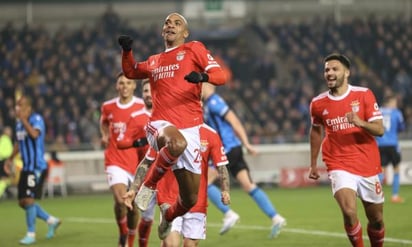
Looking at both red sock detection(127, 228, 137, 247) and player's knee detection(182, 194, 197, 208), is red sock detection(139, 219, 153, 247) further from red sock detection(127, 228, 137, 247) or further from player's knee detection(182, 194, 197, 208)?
player's knee detection(182, 194, 197, 208)

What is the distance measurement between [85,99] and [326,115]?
19.5m

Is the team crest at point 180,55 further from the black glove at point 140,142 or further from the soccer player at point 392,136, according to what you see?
the soccer player at point 392,136

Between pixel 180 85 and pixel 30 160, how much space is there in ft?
20.4

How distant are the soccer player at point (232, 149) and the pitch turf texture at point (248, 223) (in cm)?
29

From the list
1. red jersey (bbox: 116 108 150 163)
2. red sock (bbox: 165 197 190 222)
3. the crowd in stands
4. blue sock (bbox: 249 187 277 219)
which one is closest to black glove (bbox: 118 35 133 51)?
red sock (bbox: 165 197 190 222)

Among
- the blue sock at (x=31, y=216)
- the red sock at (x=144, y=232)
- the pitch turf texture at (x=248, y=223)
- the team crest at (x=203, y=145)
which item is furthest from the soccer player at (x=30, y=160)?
the team crest at (x=203, y=145)

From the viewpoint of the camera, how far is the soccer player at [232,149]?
45.6 ft

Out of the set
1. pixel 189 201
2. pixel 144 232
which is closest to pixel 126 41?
pixel 189 201

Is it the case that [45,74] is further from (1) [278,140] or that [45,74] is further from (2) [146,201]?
(2) [146,201]

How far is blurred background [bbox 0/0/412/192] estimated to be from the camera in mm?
27234

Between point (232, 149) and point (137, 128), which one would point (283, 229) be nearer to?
point (232, 149)

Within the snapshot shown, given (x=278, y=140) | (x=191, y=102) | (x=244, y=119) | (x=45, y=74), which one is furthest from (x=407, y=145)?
(x=191, y=102)

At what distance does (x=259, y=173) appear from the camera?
26.3 metres

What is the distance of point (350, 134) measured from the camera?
10109 millimetres
